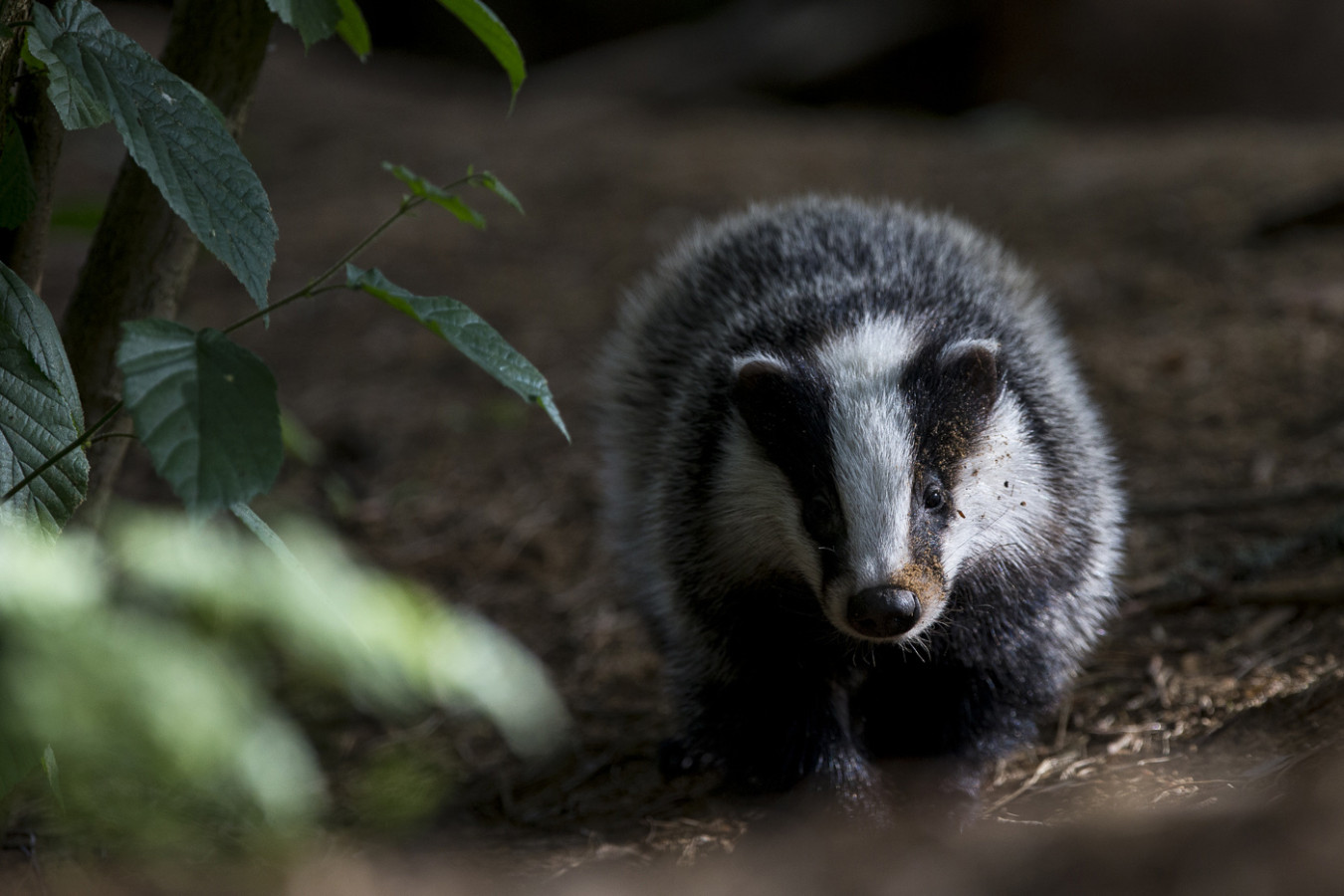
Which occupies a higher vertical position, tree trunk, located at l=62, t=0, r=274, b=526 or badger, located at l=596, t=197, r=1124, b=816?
tree trunk, located at l=62, t=0, r=274, b=526

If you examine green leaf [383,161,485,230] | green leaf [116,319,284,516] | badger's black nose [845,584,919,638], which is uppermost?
green leaf [383,161,485,230]

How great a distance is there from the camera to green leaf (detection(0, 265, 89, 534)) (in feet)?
7.43

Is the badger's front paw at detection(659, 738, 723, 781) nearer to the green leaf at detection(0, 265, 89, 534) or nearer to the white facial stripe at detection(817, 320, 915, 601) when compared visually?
the white facial stripe at detection(817, 320, 915, 601)

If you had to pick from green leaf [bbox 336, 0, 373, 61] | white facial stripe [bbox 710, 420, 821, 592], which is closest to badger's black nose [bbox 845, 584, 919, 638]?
white facial stripe [bbox 710, 420, 821, 592]

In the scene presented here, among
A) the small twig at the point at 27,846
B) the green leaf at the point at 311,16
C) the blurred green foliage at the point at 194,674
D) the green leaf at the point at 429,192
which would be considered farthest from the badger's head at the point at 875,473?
the small twig at the point at 27,846

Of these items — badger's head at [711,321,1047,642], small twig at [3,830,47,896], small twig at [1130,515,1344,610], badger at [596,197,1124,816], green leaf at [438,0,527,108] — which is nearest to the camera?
green leaf at [438,0,527,108]

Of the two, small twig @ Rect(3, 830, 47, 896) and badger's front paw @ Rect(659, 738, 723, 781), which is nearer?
small twig @ Rect(3, 830, 47, 896)

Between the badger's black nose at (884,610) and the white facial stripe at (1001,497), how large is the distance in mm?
279

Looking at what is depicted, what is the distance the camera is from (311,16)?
2.39 metres

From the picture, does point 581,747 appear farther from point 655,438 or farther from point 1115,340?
point 1115,340

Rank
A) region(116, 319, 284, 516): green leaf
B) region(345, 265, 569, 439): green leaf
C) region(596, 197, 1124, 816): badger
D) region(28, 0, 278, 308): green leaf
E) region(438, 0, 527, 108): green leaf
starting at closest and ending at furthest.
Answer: region(116, 319, 284, 516): green leaf
region(28, 0, 278, 308): green leaf
region(345, 265, 569, 439): green leaf
region(438, 0, 527, 108): green leaf
region(596, 197, 1124, 816): badger

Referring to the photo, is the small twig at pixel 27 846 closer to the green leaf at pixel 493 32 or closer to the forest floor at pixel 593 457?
the forest floor at pixel 593 457

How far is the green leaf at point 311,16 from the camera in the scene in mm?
2354

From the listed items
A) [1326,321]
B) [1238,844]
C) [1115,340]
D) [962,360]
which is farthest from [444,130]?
[1238,844]
